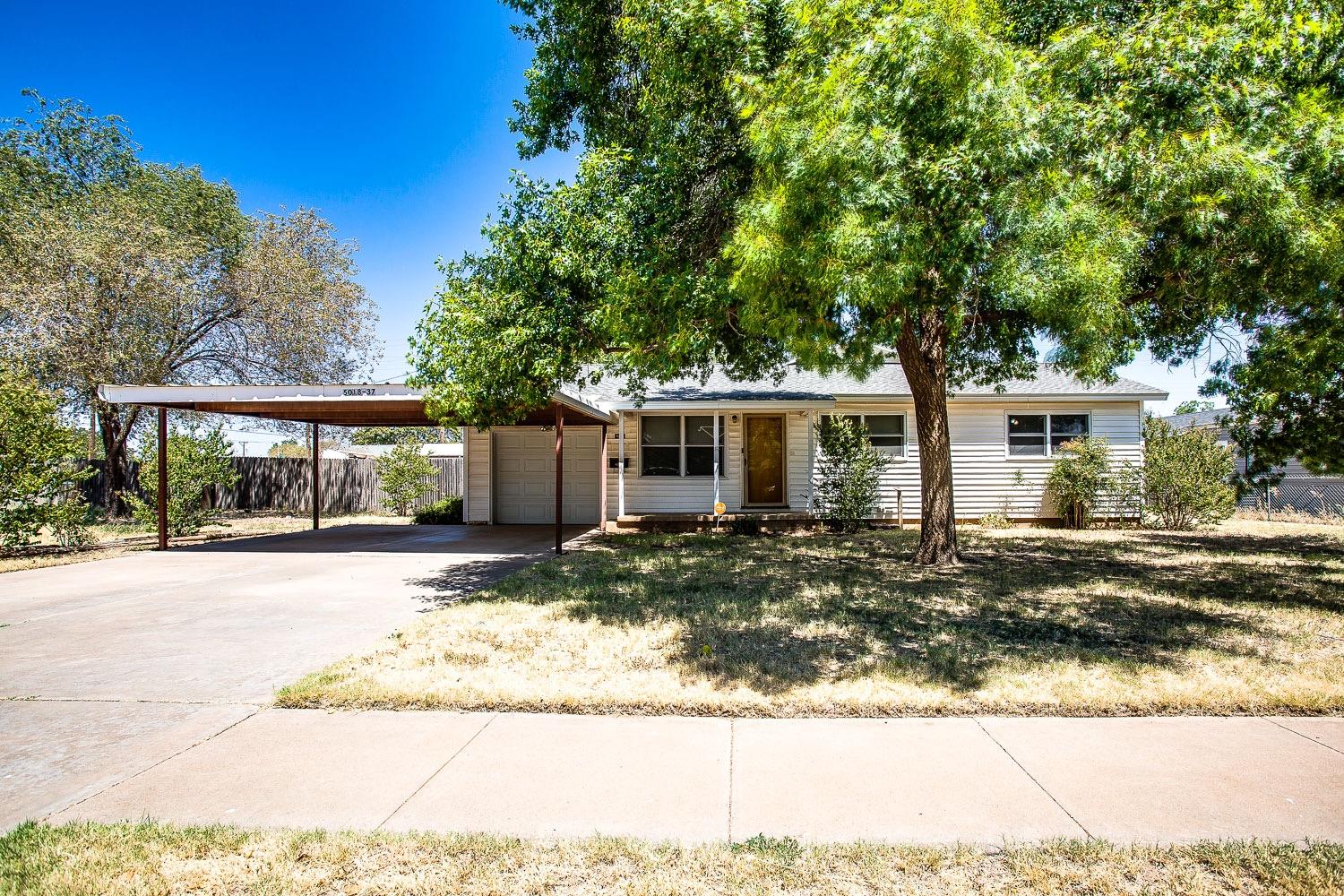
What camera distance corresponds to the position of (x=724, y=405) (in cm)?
1416

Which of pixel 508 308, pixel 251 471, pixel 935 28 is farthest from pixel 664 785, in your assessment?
pixel 251 471

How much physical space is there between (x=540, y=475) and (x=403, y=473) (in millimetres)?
4907

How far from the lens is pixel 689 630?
598 cm

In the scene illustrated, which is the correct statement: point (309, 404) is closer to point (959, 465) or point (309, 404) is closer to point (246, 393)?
point (246, 393)

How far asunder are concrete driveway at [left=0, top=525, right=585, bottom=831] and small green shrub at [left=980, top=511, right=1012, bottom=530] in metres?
9.67

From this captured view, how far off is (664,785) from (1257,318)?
27.6 ft

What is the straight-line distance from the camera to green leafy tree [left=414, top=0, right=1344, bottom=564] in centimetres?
439

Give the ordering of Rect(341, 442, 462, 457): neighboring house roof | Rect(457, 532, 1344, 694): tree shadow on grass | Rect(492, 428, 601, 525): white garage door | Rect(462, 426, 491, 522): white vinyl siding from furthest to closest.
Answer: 1. Rect(341, 442, 462, 457): neighboring house roof
2. Rect(492, 428, 601, 525): white garage door
3. Rect(462, 426, 491, 522): white vinyl siding
4. Rect(457, 532, 1344, 694): tree shadow on grass

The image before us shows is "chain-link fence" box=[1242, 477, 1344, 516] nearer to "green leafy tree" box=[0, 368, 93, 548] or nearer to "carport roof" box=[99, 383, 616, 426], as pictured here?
"carport roof" box=[99, 383, 616, 426]

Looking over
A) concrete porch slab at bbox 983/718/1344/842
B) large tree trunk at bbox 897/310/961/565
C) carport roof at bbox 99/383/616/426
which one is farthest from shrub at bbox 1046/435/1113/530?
concrete porch slab at bbox 983/718/1344/842

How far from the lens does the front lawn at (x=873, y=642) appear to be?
4348 mm

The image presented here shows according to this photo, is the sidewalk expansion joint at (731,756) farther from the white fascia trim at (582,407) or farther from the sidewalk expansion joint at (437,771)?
the white fascia trim at (582,407)

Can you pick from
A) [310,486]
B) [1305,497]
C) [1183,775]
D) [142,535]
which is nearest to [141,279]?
[142,535]

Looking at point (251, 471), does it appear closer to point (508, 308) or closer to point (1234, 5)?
point (508, 308)
